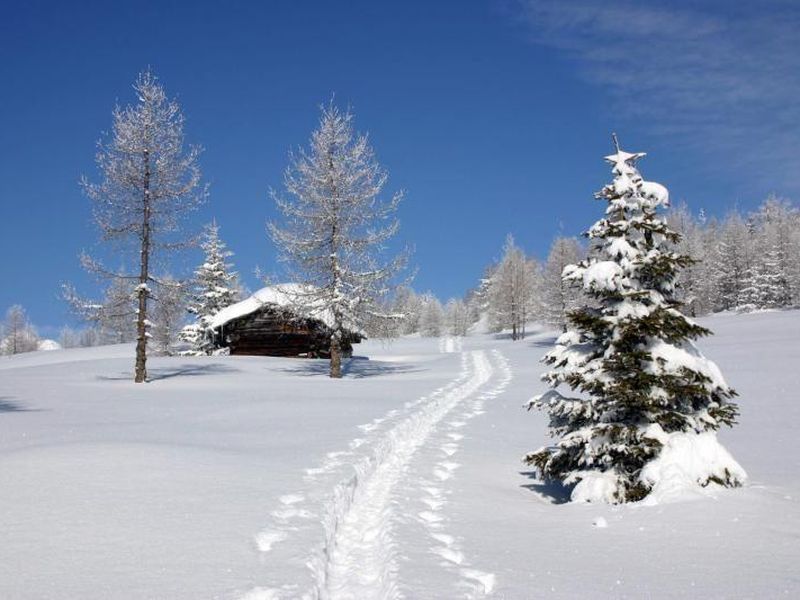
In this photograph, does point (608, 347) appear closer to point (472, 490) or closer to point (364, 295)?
point (472, 490)

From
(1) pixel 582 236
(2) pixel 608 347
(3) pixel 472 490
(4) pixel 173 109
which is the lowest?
(3) pixel 472 490

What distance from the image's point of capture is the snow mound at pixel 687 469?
22.5 ft

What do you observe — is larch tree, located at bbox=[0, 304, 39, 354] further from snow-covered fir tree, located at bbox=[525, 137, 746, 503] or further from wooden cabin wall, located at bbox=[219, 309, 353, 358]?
snow-covered fir tree, located at bbox=[525, 137, 746, 503]

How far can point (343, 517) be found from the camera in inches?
268

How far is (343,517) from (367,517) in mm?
268

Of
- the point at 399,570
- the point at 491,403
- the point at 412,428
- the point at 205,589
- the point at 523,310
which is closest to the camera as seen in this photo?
the point at 205,589

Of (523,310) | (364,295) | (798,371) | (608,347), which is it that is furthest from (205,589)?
(523,310)

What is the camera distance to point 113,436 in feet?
33.6

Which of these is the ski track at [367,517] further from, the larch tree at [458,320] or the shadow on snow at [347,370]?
the larch tree at [458,320]

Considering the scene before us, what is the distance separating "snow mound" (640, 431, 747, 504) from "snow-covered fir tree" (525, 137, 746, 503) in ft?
0.04

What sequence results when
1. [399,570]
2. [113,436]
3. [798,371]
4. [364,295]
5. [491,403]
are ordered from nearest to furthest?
1. [399,570]
2. [113,436]
3. [491,403]
4. [798,371]
5. [364,295]

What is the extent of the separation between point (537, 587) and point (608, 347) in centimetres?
398

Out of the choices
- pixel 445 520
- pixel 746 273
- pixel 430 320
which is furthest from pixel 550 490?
pixel 430 320

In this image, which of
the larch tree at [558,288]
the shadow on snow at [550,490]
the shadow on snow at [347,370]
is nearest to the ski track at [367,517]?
the shadow on snow at [550,490]
